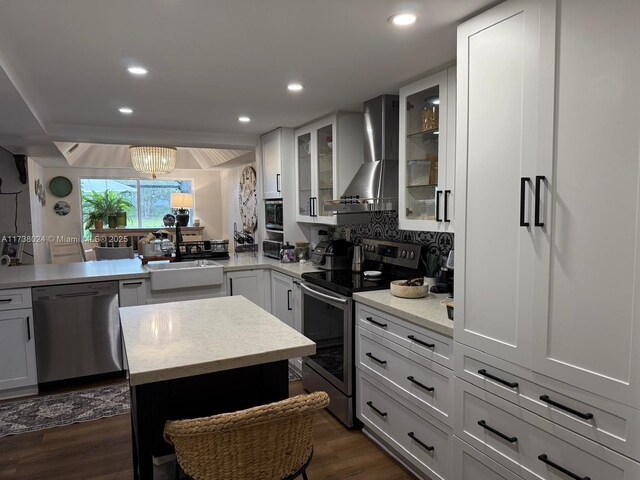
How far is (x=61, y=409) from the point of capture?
3086mm

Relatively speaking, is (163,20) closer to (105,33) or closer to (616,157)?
(105,33)

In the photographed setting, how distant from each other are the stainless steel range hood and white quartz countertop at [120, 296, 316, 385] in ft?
4.03

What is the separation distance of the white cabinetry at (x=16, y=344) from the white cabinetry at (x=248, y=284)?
1.56 meters

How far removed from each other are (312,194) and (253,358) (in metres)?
2.62

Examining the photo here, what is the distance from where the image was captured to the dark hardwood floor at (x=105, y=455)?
2.33 metres

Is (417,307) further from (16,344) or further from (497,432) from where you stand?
(16,344)

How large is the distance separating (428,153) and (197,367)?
1.86 meters

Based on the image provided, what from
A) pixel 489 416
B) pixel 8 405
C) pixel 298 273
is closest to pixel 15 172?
pixel 8 405

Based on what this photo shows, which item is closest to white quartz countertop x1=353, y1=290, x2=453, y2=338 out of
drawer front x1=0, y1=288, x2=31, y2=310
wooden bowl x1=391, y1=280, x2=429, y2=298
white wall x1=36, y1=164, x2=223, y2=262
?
wooden bowl x1=391, y1=280, x2=429, y2=298

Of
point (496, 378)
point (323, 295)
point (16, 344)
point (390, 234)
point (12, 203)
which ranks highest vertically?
point (12, 203)

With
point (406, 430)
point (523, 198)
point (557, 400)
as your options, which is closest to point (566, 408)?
point (557, 400)

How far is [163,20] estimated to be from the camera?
182 cm

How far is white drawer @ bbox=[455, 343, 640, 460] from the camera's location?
4.18ft

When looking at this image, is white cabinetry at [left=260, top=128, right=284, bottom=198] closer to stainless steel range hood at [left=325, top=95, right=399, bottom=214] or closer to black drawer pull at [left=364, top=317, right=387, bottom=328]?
stainless steel range hood at [left=325, top=95, right=399, bottom=214]
